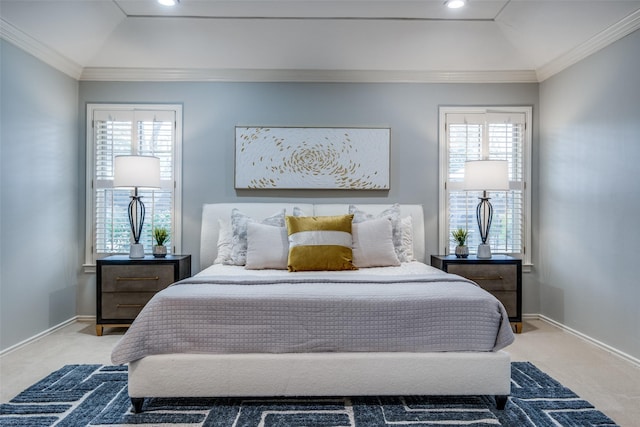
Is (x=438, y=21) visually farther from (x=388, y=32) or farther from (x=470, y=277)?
(x=470, y=277)

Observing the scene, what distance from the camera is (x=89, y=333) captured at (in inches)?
142

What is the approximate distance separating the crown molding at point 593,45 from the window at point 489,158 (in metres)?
0.40

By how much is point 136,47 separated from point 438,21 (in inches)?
109

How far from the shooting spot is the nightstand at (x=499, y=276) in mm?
3541

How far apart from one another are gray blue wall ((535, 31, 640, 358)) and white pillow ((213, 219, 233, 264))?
3050 millimetres

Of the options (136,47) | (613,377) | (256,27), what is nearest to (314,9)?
(256,27)

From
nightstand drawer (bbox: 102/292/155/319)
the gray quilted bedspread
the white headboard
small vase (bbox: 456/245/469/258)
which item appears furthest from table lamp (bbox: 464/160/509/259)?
nightstand drawer (bbox: 102/292/155/319)

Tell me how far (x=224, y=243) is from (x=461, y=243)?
222 centimetres

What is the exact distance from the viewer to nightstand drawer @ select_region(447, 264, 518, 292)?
354 cm

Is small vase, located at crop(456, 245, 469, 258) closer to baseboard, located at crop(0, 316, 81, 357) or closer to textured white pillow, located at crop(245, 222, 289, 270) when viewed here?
textured white pillow, located at crop(245, 222, 289, 270)

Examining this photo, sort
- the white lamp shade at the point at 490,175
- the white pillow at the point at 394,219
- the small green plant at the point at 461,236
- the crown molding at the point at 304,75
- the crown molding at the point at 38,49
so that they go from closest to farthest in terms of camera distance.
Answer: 1. the crown molding at the point at 38,49
2. the white pillow at the point at 394,219
3. the white lamp shade at the point at 490,175
4. the small green plant at the point at 461,236
5. the crown molding at the point at 304,75

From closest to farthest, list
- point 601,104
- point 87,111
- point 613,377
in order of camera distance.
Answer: point 613,377, point 601,104, point 87,111

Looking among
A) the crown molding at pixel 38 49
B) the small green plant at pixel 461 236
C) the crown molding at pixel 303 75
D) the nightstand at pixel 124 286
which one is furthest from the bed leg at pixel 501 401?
the crown molding at pixel 38 49

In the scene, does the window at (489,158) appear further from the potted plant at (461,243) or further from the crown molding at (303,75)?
the crown molding at (303,75)
